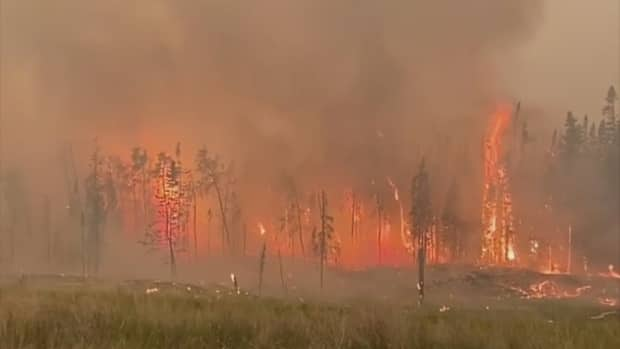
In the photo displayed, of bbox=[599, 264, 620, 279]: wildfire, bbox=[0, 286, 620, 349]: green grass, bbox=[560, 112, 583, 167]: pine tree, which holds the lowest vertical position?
bbox=[599, 264, 620, 279]: wildfire

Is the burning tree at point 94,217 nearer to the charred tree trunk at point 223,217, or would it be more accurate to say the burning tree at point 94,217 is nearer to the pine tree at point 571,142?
the charred tree trunk at point 223,217

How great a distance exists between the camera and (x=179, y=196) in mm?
114688

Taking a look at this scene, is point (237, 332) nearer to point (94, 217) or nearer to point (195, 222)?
point (94, 217)

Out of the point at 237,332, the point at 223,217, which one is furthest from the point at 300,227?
the point at 237,332

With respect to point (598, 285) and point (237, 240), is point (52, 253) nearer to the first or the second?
point (237, 240)

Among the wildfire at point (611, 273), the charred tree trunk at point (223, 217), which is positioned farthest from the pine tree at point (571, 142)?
the charred tree trunk at point (223, 217)

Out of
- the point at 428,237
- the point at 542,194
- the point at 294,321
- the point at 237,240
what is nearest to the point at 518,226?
the point at 542,194

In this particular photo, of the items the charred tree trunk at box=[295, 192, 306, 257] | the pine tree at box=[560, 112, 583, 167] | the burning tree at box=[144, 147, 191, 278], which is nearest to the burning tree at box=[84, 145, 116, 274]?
the burning tree at box=[144, 147, 191, 278]

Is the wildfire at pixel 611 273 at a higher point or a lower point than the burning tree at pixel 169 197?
lower

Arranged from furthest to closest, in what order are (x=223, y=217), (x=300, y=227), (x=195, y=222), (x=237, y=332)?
(x=195, y=222) < (x=300, y=227) < (x=223, y=217) < (x=237, y=332)

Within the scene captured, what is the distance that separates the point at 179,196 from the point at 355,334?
4237 inches

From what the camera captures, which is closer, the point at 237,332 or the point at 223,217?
the point at 237,332

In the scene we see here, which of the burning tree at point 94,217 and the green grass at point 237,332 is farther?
the burning tree at point 94,217

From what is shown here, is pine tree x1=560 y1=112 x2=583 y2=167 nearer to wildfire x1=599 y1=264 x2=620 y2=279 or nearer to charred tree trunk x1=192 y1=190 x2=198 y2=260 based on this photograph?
wildfire x1=599 y1=264 x2=620 y2=279
